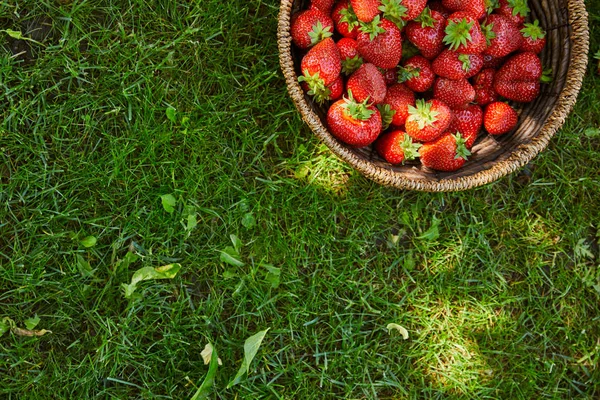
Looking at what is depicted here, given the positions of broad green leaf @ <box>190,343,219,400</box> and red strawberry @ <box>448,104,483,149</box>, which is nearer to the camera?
broad green leaf @ <box>190,343,219,400</box>

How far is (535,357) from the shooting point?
85.5 inches

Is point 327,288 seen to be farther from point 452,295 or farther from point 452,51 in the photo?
point 452,51

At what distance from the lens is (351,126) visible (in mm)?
1842

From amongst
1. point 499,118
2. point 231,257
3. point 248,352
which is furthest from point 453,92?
point 248,352

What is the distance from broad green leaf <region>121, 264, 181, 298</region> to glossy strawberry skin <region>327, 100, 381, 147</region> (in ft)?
2.25

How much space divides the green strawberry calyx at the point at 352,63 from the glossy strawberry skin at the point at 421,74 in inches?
6.9

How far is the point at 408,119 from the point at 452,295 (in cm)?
68

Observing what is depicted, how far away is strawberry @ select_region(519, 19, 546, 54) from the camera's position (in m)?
1.99

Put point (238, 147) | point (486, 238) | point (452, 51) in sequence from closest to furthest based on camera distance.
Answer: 1. point (452, 51)
2. point (238, 147)
3. point (486, 238)

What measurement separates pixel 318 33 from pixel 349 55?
0.40 ft

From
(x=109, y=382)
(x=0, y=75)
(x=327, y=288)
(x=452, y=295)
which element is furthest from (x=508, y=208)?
(x=0, y=75)

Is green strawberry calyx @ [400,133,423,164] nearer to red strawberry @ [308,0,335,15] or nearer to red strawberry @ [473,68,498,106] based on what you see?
red strawberry @ [473,68,498,106]

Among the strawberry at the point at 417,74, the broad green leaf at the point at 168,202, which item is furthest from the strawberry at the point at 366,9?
the broad green leaf at the point at 168,202

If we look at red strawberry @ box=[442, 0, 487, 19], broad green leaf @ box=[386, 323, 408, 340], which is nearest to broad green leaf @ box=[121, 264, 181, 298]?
broad green leaf @ box=[386, 323, 408, 340]
